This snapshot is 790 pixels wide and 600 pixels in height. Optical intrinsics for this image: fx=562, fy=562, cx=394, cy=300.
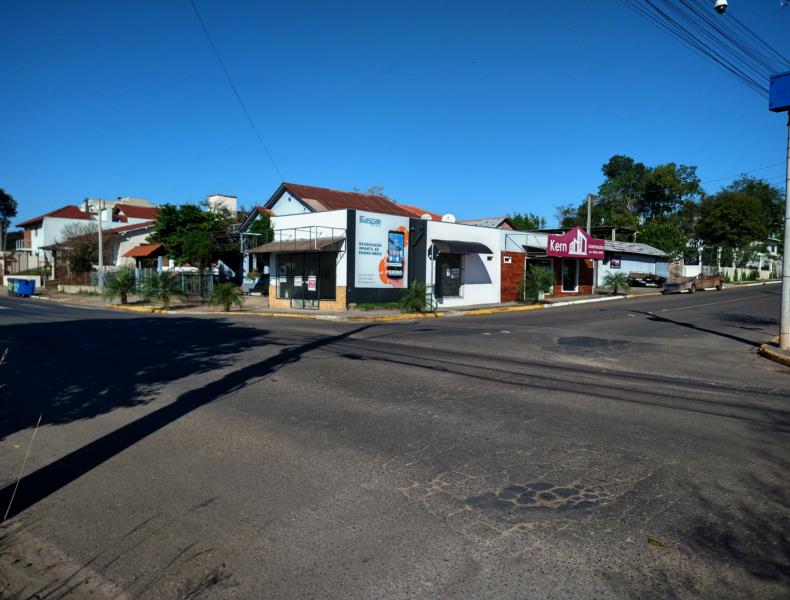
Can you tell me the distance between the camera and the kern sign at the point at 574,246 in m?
33.6

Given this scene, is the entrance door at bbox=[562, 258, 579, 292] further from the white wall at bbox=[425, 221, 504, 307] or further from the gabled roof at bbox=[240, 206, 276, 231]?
the gabled roof at bbox=[240, 206, 276, 231]

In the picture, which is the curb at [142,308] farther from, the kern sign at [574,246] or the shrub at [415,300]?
the kern sign at [574,246]

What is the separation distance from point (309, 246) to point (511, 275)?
13332mm

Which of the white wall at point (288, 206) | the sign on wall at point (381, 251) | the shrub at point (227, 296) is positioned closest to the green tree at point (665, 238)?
the white wall at point (288, 206)

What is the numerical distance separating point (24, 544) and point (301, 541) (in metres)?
1.94

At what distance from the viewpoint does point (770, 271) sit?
75.9m

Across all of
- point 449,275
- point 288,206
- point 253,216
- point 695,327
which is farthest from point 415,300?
point 253,216

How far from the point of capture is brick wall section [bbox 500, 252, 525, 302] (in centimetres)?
3294

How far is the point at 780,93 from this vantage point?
43.7 ft

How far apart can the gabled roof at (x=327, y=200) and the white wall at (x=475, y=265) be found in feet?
29.1

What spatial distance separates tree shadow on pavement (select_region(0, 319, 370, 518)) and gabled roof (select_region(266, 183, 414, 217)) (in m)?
25.3

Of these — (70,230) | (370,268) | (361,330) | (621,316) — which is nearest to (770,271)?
(621,316)

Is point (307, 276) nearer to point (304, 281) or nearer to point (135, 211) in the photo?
point (304, 281)

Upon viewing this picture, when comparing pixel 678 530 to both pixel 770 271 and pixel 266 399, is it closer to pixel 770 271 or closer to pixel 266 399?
pixel 266 399
